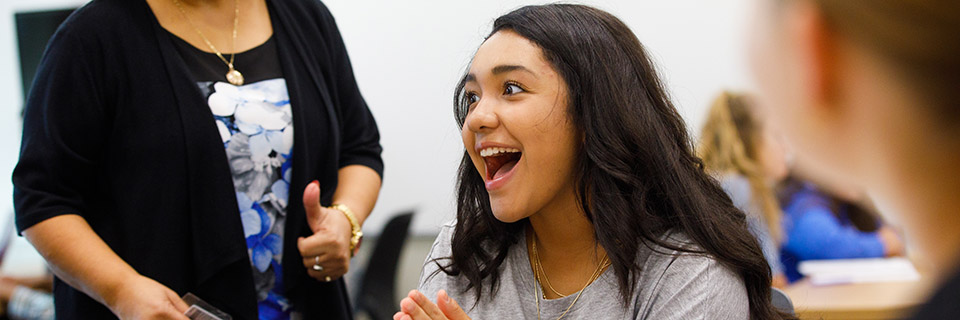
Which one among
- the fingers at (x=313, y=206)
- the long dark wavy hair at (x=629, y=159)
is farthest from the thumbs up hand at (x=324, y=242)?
the long dark wavy hair at (x=629, y=159)

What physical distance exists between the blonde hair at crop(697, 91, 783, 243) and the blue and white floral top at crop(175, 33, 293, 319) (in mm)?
2047

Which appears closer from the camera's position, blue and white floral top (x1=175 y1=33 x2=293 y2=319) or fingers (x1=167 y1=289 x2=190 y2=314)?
fingers (x1=167 y1=289 x2=190 y2=314)

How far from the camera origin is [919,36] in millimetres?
388

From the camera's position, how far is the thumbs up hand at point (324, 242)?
152 centimetres

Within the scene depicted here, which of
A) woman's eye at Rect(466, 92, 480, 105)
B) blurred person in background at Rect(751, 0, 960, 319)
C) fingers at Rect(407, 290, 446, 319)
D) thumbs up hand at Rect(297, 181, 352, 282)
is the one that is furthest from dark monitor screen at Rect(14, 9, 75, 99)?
blurred person in background at Rect(751, 0, 960, 319)

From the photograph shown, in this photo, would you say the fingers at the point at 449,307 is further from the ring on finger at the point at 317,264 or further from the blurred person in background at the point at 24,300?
the blurred person in background at the point at 24,300

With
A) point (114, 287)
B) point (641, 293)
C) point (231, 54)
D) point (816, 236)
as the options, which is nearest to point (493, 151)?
point (641, 293)

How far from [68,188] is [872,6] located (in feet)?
4.42

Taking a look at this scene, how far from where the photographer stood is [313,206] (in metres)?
1.50

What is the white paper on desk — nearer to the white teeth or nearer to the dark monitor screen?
the white teeth

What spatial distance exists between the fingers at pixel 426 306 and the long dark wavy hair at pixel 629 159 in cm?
31

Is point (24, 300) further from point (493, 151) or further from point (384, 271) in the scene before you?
point (493, 151)

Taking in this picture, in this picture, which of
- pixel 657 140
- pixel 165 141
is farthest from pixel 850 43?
pixel 165 141

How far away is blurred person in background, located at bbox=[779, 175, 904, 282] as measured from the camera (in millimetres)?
3268
